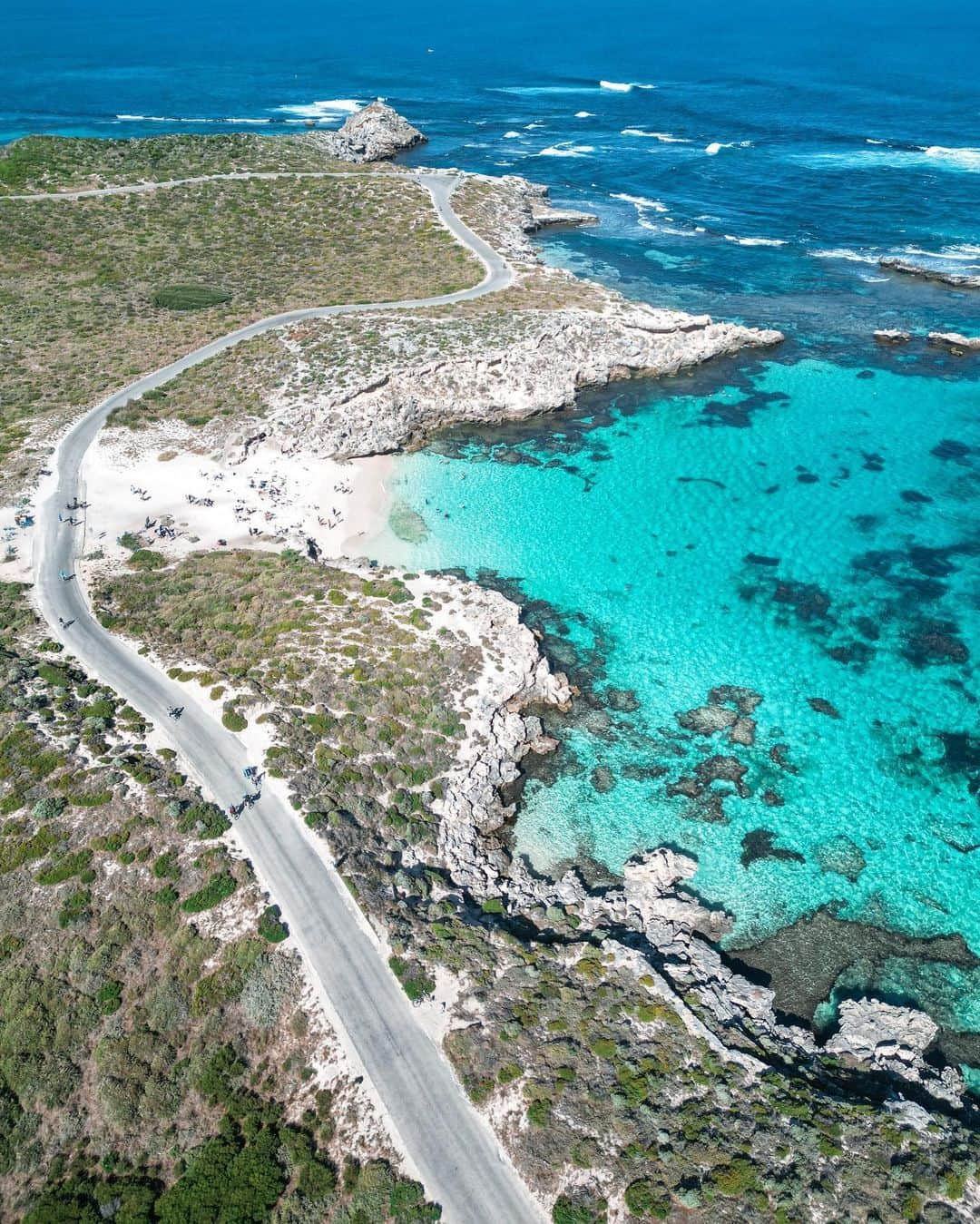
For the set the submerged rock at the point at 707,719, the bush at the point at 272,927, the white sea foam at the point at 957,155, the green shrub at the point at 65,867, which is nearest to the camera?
the bush at the point at 272,927

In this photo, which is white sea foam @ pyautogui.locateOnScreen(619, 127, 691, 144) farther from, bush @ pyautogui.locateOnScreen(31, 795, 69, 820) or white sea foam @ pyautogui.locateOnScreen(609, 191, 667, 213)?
bush @ pyautogui.locateOnScreen(31, 795, 69, 820)

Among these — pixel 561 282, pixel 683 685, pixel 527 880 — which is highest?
pixel 561 282

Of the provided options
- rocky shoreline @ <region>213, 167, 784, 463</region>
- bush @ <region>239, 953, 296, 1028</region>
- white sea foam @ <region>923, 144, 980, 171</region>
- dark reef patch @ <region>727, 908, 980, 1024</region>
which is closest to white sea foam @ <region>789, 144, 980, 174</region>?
white sea foam @ <region>923, 144, 980, 171</region>

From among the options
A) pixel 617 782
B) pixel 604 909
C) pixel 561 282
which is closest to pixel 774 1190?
pixel 604 909

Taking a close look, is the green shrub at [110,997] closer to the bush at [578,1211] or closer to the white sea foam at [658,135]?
the bush at [578,1211]

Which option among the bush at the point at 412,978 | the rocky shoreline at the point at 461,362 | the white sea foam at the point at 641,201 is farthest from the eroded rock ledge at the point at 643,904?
the white sea foam at the point at 641,201

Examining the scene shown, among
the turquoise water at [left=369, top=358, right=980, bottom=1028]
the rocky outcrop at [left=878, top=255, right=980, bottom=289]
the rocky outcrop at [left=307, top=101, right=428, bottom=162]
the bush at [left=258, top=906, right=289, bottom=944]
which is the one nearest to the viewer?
the bush at [left=258, top=906, right=289, bottom=944]

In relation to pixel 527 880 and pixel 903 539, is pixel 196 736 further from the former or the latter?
pixel 903 539
